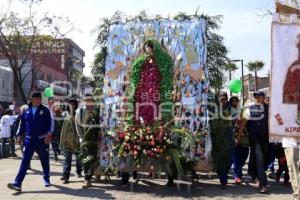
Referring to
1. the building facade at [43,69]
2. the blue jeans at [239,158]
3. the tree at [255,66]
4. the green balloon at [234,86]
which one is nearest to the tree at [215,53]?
the green balloon at [234,86]

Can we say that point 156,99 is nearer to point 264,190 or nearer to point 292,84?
point 264,190

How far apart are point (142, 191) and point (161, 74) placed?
2251mm

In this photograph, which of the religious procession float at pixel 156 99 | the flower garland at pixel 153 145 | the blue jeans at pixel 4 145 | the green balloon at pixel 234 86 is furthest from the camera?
the green balloon at pixel 234 86

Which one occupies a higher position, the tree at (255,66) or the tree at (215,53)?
the tree at (255,66)

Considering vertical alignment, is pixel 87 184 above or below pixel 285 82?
below

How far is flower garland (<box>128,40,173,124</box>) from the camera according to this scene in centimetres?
928

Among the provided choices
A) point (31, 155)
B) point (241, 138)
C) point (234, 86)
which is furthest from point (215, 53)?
point (31, 155)

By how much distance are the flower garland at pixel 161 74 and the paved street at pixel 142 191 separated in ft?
4.54

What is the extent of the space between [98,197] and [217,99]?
362 cm

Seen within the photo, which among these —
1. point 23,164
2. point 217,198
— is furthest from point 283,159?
point 23,164

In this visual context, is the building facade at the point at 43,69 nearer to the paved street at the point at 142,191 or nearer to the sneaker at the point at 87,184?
the paved street at the point at 142,191

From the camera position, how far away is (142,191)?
9117 mm

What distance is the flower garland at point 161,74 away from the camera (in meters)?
9.28

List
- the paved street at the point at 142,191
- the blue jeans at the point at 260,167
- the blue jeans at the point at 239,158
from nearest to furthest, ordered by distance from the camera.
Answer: the paved street at the point at 142,191
the blue jeans at the point at 260,167
the blue jeans at the point at 239,158
